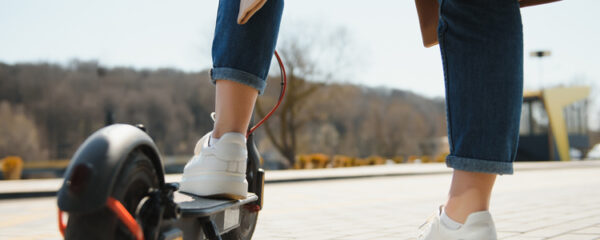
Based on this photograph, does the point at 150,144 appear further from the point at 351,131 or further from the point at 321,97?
the point at 351,131

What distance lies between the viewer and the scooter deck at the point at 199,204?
150 centimetres

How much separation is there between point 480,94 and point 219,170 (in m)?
0.77

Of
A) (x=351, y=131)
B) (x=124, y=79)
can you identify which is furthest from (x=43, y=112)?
(x=351, y=131)

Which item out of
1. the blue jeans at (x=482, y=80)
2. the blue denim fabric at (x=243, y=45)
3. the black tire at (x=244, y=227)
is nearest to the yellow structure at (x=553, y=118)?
the black tire at (x=244, y=227)

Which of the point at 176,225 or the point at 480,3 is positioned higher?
the point at 480,3

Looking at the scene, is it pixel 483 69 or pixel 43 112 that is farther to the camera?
pixel 43 112

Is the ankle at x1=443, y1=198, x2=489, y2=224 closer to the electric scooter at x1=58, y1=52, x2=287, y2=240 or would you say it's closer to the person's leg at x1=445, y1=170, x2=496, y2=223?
the person's leg at x1=445, y1=170, x2=496, y2=223

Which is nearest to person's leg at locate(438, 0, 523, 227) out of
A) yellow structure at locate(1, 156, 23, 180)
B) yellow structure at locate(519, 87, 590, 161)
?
yellow structure at locate(1, 156, 23, 180)

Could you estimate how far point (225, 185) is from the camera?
1.74 metres

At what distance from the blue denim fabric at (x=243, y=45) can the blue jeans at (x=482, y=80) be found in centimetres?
60

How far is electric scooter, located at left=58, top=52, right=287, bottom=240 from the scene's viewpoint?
1.08 meters

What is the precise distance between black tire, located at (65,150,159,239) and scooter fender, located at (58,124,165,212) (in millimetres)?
26

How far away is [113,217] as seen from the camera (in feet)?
3.67

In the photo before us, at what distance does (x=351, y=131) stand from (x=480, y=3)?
197 feet
